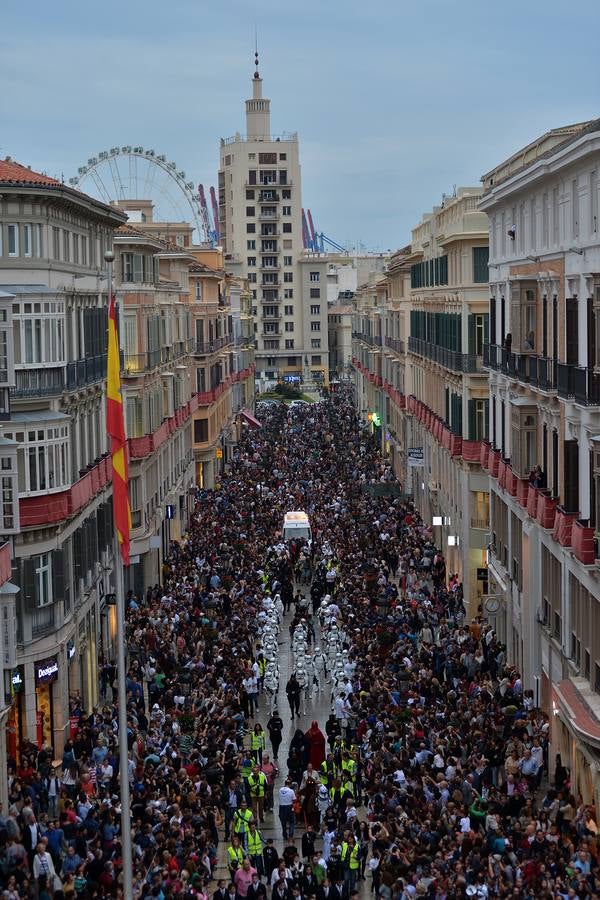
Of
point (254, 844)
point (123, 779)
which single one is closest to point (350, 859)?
point (254, 844)

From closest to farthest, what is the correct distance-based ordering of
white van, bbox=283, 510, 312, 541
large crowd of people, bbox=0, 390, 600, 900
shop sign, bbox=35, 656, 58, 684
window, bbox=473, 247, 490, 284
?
1. large crowd of people, bbox=0, 390, 600, 900
2. shop sign, bbox=35, 656, 58, 684
3. window, bbox=473, 247, 490, 284
4. white van, bbox=283, 510, 312, 541

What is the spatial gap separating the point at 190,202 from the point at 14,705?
2931 inches

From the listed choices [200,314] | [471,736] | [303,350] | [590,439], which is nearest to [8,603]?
[471,736]

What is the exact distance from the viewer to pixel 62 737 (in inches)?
1603

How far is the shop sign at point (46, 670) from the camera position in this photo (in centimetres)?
3956

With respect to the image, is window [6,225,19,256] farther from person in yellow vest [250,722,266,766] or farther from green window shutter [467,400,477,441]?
green window shutter [467,400,477,441]

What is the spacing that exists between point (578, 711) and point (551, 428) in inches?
379

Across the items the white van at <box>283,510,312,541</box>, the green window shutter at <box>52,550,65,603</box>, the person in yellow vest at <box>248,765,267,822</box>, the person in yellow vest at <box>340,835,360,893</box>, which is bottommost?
the person in yellow vest at <box>248,765,267,822</box>

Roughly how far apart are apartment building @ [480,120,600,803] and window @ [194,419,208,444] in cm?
3843

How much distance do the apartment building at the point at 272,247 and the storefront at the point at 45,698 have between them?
478ft

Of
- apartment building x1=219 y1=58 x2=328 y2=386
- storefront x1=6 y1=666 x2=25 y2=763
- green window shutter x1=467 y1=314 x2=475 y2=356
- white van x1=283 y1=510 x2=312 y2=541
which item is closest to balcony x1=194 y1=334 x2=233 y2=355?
white van x1=283 y1=510 x2=312 y2=541

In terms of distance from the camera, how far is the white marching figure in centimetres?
4581

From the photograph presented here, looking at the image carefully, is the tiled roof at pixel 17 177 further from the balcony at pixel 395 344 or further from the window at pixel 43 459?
the balcony at pixel 395 344

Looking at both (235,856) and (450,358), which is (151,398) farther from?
(235,856)
